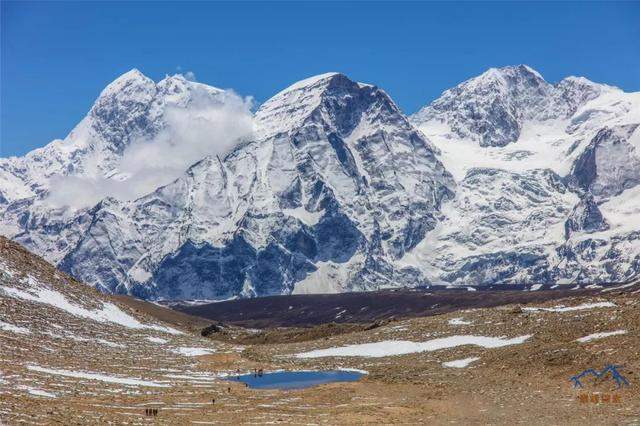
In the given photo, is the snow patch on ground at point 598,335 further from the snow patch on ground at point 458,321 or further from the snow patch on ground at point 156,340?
the snow patch on ground at point 156,340

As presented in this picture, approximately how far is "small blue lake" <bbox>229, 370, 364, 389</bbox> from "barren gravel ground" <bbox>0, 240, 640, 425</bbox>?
2110 mm

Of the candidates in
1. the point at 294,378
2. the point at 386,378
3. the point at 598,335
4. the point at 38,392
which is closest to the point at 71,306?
the point at 294,378

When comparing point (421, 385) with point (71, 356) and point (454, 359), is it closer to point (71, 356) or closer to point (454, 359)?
point (454, 359)

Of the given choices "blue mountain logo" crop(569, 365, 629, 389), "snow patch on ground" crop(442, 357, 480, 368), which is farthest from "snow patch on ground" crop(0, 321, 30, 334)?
"blue mountain logo" crop(569, 365, 629, 389)

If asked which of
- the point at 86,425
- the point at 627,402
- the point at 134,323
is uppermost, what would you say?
the point at 134,323

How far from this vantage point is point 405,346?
90.6 metres

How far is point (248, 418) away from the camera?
168ft

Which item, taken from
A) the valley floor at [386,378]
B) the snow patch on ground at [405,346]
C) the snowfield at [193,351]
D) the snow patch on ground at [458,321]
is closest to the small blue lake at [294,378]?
the valley floor at [386,378]

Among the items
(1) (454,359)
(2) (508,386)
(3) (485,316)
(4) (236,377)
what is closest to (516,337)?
(1) (454,359)

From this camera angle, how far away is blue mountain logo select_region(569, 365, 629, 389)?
2147 inches

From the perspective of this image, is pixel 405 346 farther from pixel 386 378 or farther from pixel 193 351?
pixel 193 351

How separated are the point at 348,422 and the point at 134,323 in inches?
2704

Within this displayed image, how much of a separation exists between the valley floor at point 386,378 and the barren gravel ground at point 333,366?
13cm

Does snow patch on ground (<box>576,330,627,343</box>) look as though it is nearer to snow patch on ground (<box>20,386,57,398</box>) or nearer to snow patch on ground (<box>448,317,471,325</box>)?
snow patch on ground (<box>448,317,471,325</box>)
